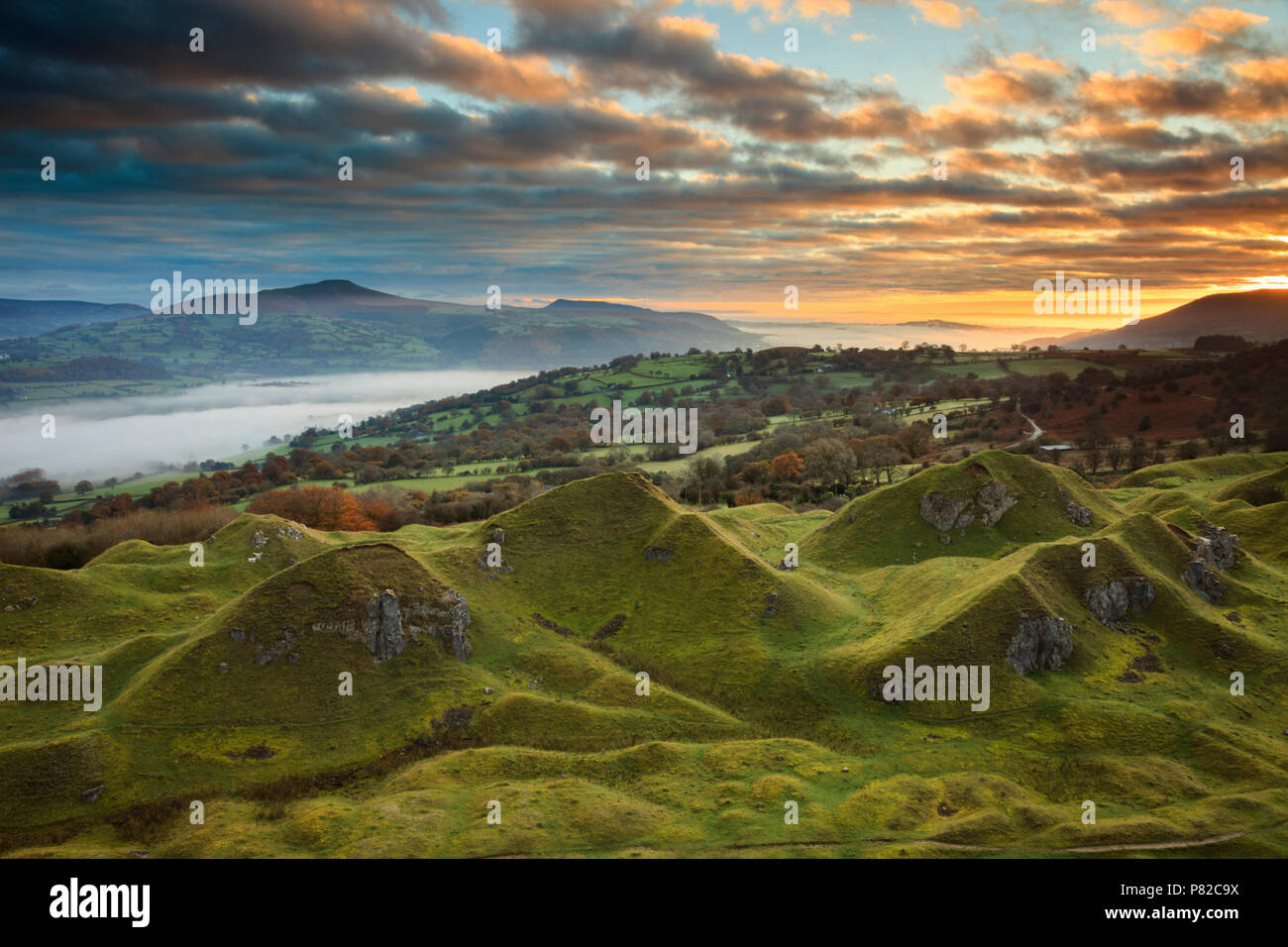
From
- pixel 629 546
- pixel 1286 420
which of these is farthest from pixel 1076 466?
pixel 629 546

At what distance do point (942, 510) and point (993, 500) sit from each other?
574 cm

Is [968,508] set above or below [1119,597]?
above

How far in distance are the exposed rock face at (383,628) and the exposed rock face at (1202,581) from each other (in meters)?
66.5

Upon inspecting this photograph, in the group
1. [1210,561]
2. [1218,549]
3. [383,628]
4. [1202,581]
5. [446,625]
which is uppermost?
[1218,549]

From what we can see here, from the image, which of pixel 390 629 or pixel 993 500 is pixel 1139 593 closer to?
pixel 993 500

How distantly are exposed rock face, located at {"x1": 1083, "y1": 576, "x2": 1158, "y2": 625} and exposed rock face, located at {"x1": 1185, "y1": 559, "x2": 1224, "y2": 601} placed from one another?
7.41m

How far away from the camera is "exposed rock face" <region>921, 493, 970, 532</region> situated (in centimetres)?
7912

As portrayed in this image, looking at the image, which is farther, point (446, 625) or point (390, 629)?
point (446, 625)

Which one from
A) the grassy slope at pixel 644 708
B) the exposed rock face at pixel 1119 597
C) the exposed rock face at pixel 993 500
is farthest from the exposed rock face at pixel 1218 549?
the exposed rock face at pixel 993 500

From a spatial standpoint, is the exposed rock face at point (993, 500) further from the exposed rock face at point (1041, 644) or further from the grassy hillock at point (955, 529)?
the exposed rock face at point (1041, 644)

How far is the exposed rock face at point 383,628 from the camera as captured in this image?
54.1 m

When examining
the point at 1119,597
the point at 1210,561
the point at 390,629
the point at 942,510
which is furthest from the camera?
the point at 942,510

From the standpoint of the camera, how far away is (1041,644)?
53.1 m

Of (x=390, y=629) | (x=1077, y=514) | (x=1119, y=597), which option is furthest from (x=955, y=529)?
(x=390, y=629)
